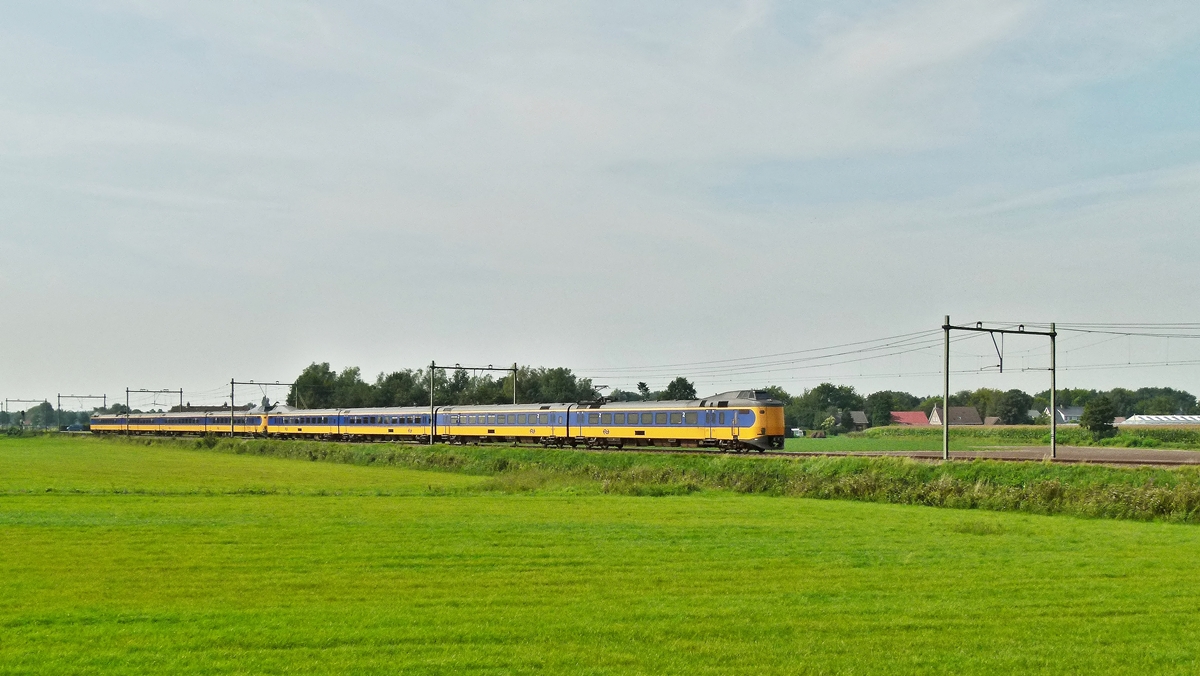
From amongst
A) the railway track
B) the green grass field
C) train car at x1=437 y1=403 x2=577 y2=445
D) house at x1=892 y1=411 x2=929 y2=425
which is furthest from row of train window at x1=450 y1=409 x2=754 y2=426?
house at x1=892 y1=411 x2=929 y2=425

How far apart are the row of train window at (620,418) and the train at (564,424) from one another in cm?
5

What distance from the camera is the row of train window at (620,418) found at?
53.1 meters

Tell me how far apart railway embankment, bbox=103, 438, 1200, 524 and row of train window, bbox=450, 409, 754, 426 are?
128 inches

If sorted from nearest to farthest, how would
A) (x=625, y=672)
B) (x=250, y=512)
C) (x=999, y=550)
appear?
(x=625, y=672) < (x=999, y=550) < (x=250, y=512)

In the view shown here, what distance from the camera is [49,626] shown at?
13094 millimetres

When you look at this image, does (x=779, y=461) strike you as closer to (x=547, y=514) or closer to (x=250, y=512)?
(x=547, y=514)

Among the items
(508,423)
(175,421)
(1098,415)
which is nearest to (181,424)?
(175,421)

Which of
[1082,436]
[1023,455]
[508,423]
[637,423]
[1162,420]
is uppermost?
[637,423]

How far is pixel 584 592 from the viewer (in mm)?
16406

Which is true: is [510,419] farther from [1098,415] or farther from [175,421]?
[175,421]

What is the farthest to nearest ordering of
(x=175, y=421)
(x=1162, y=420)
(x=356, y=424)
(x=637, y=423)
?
(x=1162, y=420)
(x=175, y=421)
(x=356, y=424)
(x=637, y=423)

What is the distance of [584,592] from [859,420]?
155m

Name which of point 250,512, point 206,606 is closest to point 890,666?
point 206,606

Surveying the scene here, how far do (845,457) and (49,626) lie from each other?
35456 mm
